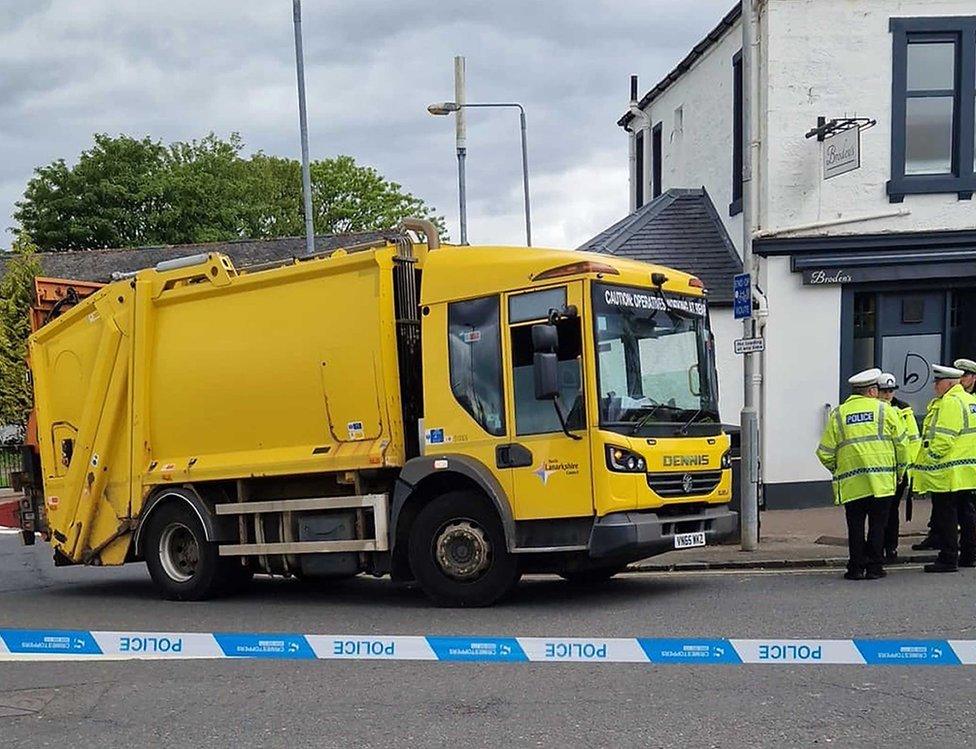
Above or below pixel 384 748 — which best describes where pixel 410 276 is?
above

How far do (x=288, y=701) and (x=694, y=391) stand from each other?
4332 millimetres

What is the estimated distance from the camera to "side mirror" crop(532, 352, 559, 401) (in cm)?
768

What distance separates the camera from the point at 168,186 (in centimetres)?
4862

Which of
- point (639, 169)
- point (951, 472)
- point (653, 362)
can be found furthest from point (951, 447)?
point (639, 169)

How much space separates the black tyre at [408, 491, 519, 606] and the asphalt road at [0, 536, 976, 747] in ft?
0.63

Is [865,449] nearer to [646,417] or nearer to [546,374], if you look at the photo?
[646,417]

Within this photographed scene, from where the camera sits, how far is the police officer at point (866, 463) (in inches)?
356

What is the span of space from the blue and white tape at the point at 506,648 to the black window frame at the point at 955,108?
9801 millimetres

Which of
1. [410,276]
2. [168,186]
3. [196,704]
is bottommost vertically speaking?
[196,704]

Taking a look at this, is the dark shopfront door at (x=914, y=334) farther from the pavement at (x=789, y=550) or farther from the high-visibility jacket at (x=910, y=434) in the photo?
the high-visibility jacket at (x=910, y=434)

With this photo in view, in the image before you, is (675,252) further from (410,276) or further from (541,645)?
(541,645)

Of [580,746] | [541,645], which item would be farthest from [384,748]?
[541,645]

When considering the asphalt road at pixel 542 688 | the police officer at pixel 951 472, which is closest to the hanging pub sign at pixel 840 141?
the police officer at pixel 951 472

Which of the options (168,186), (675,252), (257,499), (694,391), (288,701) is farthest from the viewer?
(168,186)
